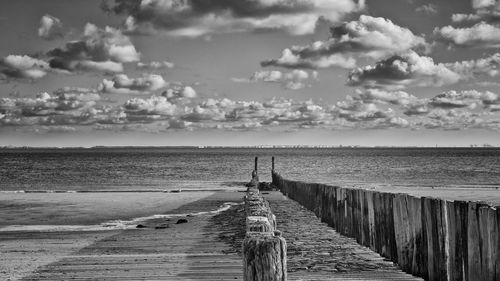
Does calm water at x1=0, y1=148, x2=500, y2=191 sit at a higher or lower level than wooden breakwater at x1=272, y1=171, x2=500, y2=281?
lower

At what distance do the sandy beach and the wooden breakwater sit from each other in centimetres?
594

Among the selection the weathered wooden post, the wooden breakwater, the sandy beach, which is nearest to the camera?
the weathered wooden post

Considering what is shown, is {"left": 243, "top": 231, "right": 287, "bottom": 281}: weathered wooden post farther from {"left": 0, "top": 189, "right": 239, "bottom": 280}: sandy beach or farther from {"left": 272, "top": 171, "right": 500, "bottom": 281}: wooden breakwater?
{"left": 0, "top": 189, "right": 239, "bottom": 280}: sandy beach

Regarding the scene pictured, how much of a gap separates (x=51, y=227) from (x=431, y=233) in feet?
42.9

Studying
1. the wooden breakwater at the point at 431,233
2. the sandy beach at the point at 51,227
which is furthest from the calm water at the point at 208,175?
the wooden breakwater at the point at 431,233

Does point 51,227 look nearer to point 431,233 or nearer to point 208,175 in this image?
point 431,233

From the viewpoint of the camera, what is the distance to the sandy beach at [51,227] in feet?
35.6

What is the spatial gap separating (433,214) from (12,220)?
54.9 ft

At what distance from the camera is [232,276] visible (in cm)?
845

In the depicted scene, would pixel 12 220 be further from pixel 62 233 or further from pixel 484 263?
pixel 484 263

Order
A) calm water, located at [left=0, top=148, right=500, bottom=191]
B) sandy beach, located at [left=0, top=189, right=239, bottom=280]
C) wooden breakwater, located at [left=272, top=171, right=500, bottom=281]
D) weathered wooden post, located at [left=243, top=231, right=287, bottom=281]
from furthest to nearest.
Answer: calm water, located at [left=0, top=148, right=500, bottom=191]
sandy beach, located at [left=0, top=189, right=239, bottom=280]
wooden breakwater, located at [left=272, top=171, right=500, bottom=281]
weathered wooden post, located at [left=243, top=231, right=287, bottom=281]

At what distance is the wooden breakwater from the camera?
6109 mm

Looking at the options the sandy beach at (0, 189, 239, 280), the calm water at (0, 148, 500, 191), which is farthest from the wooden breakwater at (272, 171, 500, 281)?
the calm water at (0, 148, 500, 191)

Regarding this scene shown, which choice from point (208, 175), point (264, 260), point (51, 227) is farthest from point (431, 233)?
point (208, 175)
